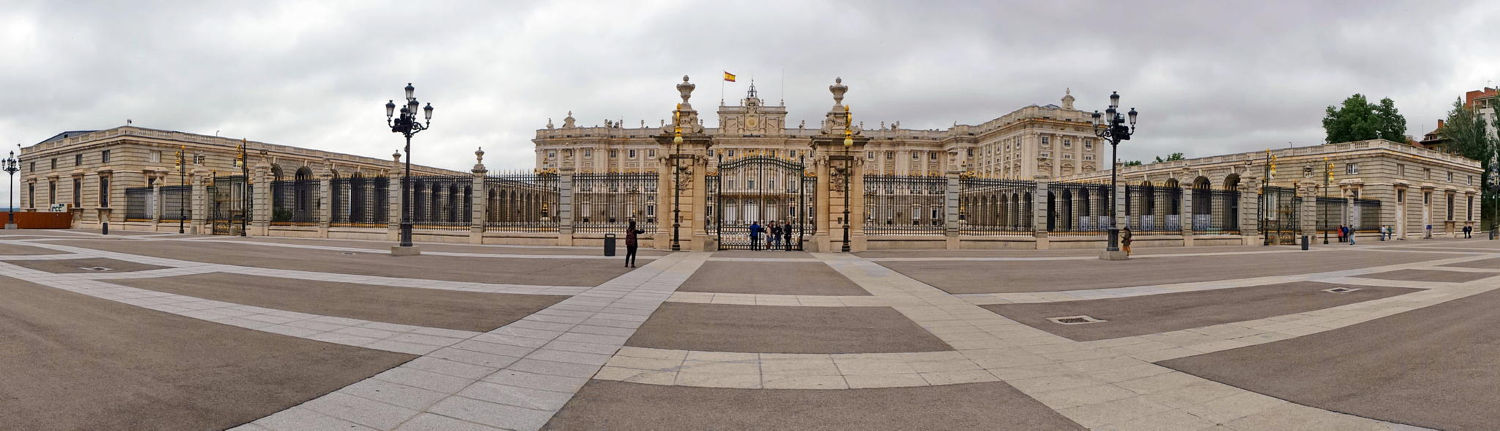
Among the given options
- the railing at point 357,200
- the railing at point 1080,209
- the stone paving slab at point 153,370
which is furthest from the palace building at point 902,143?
the stone paving slab at point 153,370

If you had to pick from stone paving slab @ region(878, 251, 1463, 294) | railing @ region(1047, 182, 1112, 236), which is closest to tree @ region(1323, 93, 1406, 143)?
railing @ region(1047, 182, 1112, 236)

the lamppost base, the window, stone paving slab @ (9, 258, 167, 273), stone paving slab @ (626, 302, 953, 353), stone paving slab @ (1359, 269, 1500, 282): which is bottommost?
stone paving slab @ (626, 302, 953, 353)

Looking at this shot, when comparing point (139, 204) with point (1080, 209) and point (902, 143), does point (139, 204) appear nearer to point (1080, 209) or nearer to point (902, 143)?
point (1080, 209)

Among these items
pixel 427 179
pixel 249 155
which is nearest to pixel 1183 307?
pixel 427 179

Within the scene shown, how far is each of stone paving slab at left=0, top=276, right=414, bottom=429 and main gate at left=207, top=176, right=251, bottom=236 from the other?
30630 mm

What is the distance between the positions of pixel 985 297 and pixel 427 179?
2483 centimetres

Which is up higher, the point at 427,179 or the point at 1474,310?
the point at 427,179

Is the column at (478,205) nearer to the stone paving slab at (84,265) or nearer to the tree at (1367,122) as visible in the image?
the stone paving slab at (84,265)

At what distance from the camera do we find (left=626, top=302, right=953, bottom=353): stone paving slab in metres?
6.75

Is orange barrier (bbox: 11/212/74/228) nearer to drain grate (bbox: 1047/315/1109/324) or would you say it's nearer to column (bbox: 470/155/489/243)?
column (bbox: 470/155/489/243)

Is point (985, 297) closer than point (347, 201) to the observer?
Yes

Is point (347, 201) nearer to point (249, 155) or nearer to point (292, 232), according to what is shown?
point (292, 232)

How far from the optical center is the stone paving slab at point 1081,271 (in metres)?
12.8

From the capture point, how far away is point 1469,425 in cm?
436
